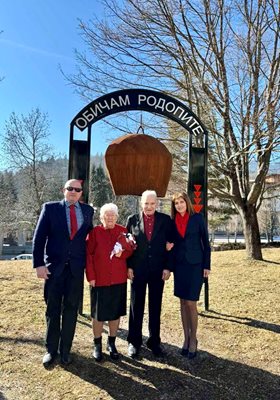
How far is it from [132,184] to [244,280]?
4511mm

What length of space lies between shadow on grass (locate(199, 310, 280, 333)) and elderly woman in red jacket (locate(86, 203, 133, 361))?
238 centimetres

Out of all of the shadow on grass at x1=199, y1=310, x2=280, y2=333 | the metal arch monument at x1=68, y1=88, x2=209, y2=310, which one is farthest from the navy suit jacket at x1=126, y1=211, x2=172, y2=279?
the shadow on grass at x1=199, y1=310, x2=280, y2=333

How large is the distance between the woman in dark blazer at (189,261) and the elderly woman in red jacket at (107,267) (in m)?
0.64

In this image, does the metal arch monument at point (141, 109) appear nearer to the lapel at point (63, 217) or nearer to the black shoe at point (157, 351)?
the lapel at point (63, 217)

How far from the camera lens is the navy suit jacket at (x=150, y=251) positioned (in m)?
4.13

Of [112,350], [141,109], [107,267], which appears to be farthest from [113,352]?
[141,109]

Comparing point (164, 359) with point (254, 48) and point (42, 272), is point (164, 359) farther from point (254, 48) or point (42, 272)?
point (254, 48)

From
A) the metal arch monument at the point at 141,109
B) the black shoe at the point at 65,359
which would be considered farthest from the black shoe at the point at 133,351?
the metal arch monument at the point at 141,109

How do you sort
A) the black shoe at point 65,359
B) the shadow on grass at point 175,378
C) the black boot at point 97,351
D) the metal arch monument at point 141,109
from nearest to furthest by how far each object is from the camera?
the shadow on grass at point 175,378, the black shoe at point 65,359, the black boot at point 97,351, the metal arch monument at point 141,109

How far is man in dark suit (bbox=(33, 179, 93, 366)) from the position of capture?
385cm

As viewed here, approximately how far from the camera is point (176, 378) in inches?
146

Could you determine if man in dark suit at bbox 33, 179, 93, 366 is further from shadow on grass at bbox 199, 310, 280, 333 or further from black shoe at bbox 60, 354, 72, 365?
shadow on grass at bbox 199, 310, 280, 333

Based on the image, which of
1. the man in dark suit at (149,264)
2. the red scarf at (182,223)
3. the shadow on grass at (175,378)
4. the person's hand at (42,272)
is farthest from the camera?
the red scarf at (182,223)

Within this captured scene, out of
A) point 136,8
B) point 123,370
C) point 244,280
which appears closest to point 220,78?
→ point 136,8
